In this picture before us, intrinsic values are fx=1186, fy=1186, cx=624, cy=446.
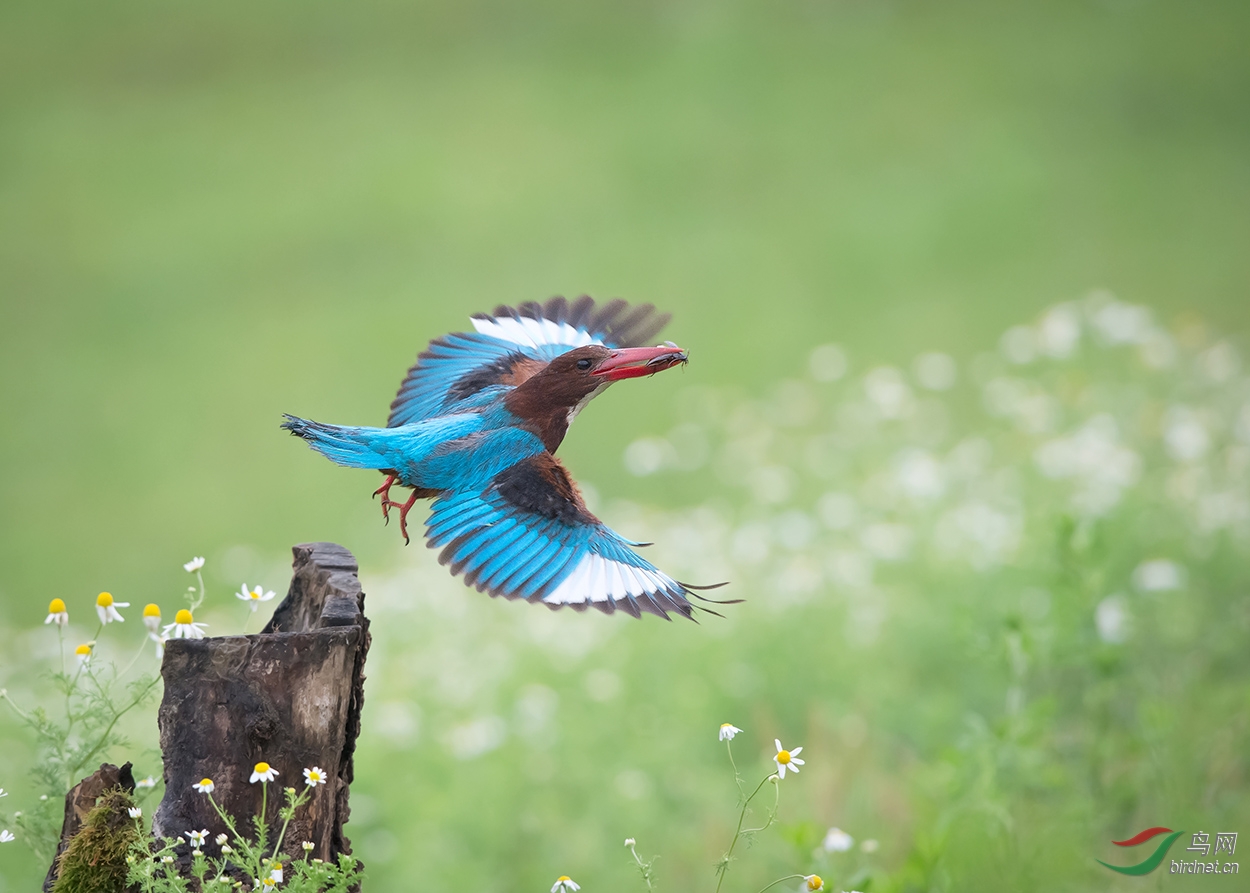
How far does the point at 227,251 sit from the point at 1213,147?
15.4 ft

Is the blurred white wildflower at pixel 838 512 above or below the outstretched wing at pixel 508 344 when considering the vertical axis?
above

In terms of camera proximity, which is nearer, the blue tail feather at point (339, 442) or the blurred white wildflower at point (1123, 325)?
the blue tail feather at point (339, 442)

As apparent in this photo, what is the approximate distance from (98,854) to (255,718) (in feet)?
0.81

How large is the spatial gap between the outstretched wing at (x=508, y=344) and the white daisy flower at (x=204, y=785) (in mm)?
639

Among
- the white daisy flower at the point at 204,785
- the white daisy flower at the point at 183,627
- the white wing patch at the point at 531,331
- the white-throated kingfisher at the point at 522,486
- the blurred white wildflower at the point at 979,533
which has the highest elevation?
the blurred white wildflower at the point at 979,533

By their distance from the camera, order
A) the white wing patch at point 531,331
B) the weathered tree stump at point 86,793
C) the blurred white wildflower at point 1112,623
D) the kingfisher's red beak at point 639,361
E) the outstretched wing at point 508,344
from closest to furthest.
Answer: the weathered tree stump at point 86,793
the kingfisher's red beak at point 639,361
the outstretched wing at point 508,344
the white wing patch at point 531,331
the blurred white wildflower at point 1112,623

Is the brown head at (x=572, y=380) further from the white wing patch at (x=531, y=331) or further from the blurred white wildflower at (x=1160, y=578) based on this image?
the blurred white wildflower at (x=1160, y=578)

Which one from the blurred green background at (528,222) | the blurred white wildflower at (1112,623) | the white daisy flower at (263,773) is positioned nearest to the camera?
the white daisy flower at (263,773)

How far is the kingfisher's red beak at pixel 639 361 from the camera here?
1.48m

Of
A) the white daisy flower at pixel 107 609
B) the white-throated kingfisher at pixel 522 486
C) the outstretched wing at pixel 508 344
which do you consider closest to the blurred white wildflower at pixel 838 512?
the outstretched wing at pixel 508 344
